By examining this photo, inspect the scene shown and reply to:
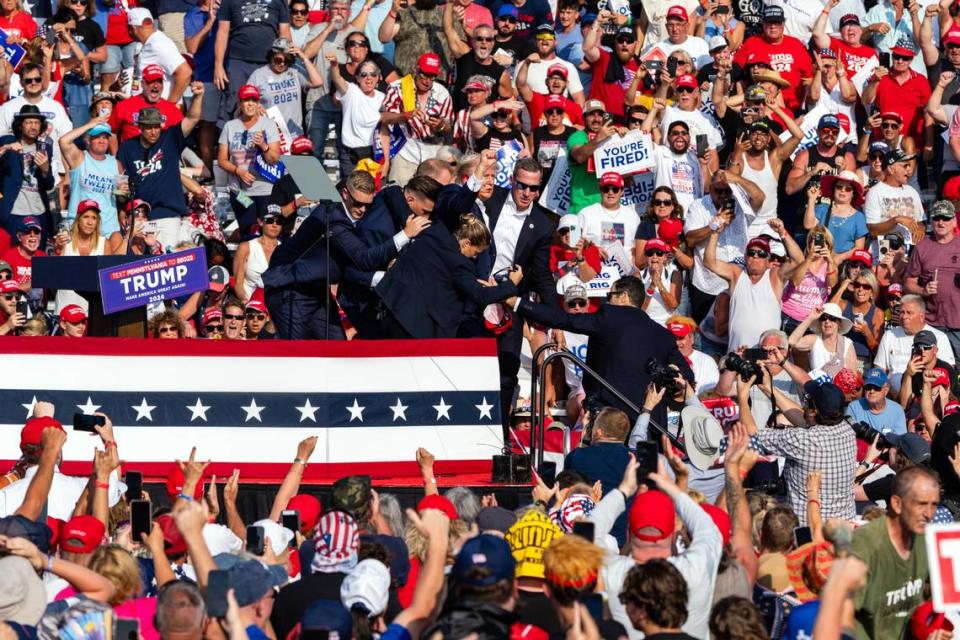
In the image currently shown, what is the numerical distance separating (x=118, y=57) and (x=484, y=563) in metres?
12.7

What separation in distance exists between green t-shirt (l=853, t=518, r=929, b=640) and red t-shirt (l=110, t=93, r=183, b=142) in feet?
33.7

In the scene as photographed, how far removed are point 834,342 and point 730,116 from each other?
328cm

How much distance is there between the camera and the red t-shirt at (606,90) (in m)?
17.2

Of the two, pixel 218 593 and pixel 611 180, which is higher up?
pixel 218 593

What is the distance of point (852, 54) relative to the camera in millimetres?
17969

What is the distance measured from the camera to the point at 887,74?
1731 cm

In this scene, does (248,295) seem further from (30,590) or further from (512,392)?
(30,590)

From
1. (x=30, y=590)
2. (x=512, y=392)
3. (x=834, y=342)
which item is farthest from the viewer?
(x=834, y=342)

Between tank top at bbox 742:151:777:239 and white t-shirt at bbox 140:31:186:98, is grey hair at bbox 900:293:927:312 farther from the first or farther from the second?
white t-shirt at bbox 140:31:186:98

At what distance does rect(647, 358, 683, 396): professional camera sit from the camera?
11.6 metres

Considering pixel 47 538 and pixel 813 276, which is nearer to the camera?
pixel 47 538

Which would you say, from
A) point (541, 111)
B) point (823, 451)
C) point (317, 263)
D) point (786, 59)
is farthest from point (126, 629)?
point (786, 59)

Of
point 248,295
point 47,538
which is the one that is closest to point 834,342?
point 248,295

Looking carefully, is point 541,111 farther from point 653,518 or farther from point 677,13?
point 653,518
